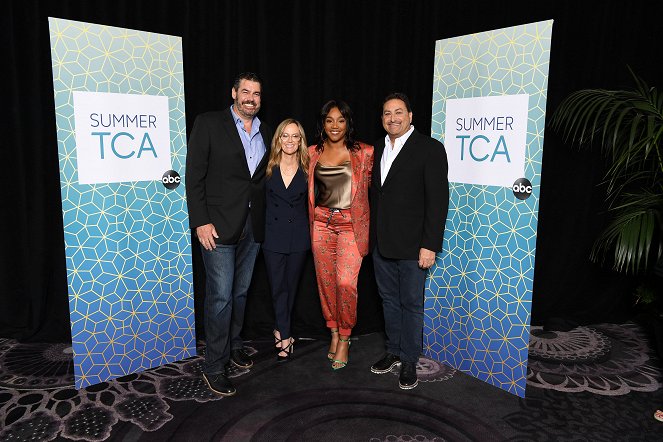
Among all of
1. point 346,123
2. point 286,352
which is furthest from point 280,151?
point 286,352

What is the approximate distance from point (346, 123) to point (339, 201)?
486 millimetres

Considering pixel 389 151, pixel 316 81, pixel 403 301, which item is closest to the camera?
pixel 389 151

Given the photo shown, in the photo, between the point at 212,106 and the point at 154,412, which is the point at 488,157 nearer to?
the point at 212,106

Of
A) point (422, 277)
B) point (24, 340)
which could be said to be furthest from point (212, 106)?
point (24, 340)

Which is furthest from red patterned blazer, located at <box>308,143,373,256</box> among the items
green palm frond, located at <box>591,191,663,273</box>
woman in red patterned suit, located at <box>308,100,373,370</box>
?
green palm frond, located at <box>591,191,663,273</box>

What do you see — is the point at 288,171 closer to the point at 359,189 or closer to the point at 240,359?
the point at 359,189

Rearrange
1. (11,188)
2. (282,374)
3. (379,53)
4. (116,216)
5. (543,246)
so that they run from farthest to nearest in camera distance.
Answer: (543,246)
(379,53)
(11,188)
(282,374)
(116,216)

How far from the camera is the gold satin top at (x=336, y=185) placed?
3.10 metres

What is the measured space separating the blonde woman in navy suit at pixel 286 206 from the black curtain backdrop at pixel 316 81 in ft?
2.34

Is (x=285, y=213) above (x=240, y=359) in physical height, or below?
above

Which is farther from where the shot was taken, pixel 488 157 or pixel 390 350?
pixel 390 350

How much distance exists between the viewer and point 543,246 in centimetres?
436

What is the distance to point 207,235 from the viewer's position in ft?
9.40

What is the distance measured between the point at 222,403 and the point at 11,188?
2.16 meters
